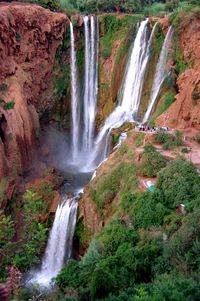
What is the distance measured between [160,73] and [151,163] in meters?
11.4

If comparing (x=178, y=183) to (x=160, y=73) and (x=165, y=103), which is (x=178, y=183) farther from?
(x=160, y=73)

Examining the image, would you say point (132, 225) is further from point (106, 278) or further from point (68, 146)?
point (68, 146)

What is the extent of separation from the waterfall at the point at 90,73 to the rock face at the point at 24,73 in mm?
2315

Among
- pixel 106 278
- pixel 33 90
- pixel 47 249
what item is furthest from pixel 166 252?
pixel 33 90

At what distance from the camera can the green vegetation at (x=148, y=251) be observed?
11.4 m

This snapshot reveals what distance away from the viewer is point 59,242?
2184 centimetres

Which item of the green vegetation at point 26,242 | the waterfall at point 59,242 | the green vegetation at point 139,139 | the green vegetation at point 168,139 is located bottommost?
the waterfall at point 59,242

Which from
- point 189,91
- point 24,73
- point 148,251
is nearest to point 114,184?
point 148,251

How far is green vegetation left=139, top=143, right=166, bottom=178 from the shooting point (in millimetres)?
19984

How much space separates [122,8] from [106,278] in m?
33.4

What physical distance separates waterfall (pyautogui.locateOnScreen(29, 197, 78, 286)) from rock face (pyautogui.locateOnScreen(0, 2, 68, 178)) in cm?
494

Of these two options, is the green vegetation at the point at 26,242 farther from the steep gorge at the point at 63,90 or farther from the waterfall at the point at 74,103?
the waterfall at the point at 74,103

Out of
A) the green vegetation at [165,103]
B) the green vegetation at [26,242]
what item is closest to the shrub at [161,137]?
the green vegetation at [165,103]

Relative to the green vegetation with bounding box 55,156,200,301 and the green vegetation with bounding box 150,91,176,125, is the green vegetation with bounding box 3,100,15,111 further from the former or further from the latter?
the green vegetation with bounding box 55,156,200,301
